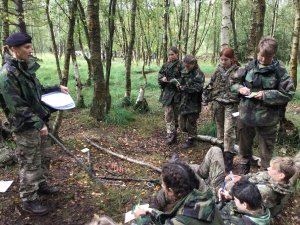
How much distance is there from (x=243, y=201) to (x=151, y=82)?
13898mm

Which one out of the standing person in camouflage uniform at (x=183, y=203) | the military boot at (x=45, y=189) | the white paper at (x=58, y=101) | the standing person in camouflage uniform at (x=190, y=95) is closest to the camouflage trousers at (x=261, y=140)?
the standing person in camouflage uniform at (x=190, y=95)

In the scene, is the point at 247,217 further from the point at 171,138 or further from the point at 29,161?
the point at 171,138

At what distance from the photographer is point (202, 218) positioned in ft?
8.55

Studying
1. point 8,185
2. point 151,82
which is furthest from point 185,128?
point 151,82

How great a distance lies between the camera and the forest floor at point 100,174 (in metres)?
4.50

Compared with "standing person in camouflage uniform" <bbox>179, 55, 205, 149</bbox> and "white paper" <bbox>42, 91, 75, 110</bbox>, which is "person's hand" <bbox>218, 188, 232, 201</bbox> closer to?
"white paper" <bbox>42, 91, 75, 110</bbox>

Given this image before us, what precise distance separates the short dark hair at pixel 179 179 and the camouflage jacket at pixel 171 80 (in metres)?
4.60

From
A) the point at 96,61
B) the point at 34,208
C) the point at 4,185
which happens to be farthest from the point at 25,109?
the point at 96,61

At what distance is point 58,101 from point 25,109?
702 millimetres

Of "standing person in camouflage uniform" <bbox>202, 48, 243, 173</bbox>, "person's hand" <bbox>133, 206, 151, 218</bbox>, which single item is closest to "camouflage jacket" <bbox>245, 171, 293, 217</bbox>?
"person's hand" <bbox>133, 206, 151, 218</bbox>

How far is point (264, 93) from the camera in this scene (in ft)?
15.5

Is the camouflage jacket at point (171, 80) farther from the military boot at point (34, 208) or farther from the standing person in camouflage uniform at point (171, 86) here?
the military boot at point (34, 208)

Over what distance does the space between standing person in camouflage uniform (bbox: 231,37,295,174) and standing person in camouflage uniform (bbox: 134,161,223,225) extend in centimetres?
243

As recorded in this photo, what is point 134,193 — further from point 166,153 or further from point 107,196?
point 166,153
